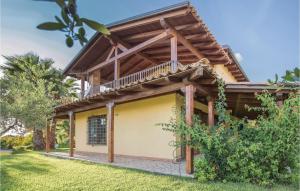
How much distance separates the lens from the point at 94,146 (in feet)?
50.0

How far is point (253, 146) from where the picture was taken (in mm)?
6164

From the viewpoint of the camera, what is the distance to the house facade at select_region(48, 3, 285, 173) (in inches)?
342

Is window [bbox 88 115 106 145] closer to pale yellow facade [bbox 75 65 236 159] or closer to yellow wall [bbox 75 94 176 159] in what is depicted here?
pale yellow facade [bbox 75 65 236 159]

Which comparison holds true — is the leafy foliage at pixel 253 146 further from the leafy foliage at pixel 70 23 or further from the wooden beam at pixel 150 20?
the leafy foliage at pixel 70 23

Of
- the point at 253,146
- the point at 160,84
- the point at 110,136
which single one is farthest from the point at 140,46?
the point at 253,146

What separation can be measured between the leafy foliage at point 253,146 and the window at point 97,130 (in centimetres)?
828

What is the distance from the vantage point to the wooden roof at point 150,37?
1032 cm

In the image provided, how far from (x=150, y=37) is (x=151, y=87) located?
4.11 m

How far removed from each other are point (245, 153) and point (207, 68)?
96.2 inches

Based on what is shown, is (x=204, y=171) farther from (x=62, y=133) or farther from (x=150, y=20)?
(x=62, y=133)

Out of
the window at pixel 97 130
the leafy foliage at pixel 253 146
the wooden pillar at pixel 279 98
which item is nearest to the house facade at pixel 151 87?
the window at pixel 97 130

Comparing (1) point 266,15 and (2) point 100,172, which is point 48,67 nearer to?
(2) point 100,172

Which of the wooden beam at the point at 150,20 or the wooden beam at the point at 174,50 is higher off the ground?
the wooden beam at the point at 150,20

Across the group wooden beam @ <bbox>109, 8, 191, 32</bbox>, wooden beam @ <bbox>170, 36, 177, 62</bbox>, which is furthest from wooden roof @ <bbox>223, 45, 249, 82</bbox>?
wooden beam @ <bbox>109, 8, 191, 32</bbox>
